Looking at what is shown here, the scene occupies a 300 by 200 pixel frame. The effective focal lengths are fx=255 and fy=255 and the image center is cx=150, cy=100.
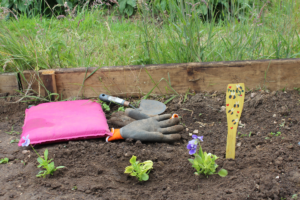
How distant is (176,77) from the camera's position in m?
2.14

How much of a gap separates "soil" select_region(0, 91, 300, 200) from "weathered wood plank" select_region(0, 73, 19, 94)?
0.38m

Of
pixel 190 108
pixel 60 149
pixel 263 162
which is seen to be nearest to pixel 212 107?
pixel 190 108

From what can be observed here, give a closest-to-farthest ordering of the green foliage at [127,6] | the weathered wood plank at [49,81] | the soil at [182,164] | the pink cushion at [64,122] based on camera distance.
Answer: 1. the soil at [182,164]
2. the pink cushion at [64,122]
3. the weathered wood plank at [49,81]
4. the green foliage at [127,6]

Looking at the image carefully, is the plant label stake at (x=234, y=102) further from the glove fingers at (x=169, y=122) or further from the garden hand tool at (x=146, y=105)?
the garden hand tool at (x=146, y=105)

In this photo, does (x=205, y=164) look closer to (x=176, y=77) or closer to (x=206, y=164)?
(x=206, y=164)

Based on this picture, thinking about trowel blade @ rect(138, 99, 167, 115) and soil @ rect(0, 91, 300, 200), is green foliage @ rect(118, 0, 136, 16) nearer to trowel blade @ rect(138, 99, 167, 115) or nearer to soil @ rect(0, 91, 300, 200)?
trowel blade @ rect(138, 99, 167, 115)

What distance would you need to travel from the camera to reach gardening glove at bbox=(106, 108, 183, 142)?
5.32 feet

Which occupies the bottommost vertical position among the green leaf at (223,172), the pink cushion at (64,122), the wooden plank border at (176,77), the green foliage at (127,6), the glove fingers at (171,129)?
the glove fingers at (171,129)

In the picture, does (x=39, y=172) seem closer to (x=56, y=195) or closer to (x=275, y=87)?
(x=56, y=195)

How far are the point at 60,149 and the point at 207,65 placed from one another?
128 cm

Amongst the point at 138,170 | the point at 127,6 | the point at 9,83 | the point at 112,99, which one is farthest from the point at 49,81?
the point at 127,6

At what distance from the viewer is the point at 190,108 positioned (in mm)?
1977

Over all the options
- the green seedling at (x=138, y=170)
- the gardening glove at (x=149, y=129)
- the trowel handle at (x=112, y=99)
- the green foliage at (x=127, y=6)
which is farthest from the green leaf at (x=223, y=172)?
the green foliage at (x=127, y=6)

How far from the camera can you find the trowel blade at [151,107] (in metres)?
1.96
